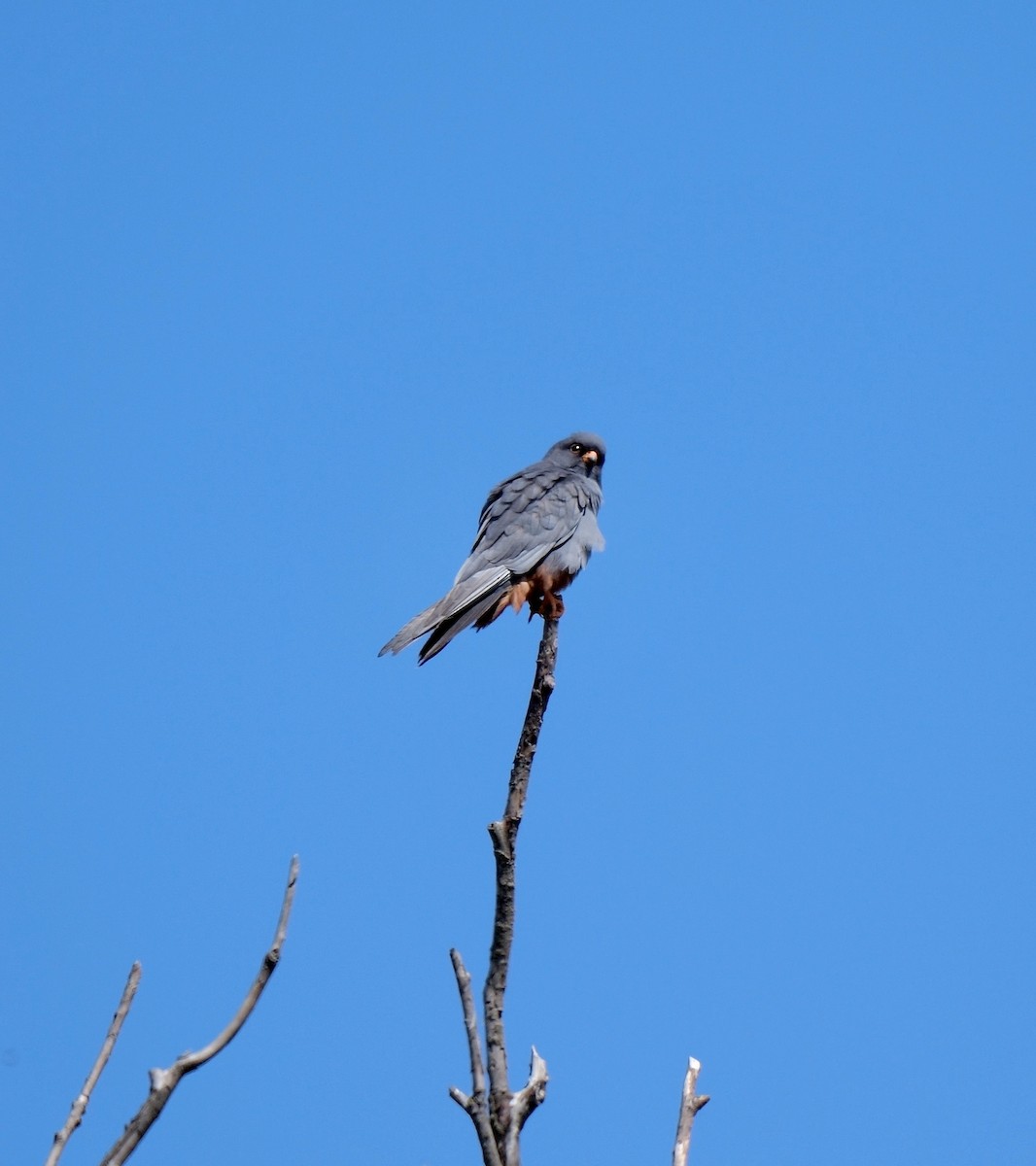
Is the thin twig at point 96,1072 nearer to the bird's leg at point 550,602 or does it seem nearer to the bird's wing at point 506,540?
the bird's wing at point 506,540

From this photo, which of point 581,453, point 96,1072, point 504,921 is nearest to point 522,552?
point 581,453

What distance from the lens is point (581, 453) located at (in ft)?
30.0

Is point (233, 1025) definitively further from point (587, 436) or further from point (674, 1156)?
point (587, 436)

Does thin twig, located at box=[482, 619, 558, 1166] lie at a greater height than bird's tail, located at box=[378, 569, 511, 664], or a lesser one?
lesser

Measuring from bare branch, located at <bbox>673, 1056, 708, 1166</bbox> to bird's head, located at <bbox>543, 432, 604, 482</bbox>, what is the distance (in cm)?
601

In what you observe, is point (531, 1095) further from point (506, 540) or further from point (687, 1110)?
point (506, 540)

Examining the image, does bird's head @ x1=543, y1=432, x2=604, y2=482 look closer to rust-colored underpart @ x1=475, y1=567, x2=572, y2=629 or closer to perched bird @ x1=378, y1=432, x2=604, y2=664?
perched bird @ x1=378, y1=432, x2=604, y2=664

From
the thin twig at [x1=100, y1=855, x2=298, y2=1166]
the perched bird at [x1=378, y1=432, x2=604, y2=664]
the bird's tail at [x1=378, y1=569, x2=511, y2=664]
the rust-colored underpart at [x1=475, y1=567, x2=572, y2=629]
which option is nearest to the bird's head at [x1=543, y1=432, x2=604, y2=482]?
the perched bird at [x1=378, y1=432, x2=604, y2=664]

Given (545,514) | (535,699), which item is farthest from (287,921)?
(545,514)

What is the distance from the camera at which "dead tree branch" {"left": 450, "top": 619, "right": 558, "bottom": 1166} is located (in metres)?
3.09

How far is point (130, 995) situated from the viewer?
104 inches

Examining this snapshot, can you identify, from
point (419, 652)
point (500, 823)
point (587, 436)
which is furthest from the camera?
point (587, 436)

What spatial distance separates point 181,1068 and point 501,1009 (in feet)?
4.43

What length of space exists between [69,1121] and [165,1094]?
20 centimetres
